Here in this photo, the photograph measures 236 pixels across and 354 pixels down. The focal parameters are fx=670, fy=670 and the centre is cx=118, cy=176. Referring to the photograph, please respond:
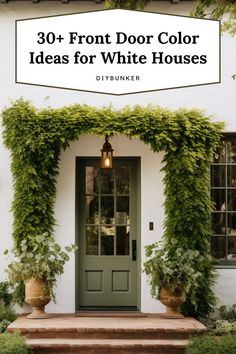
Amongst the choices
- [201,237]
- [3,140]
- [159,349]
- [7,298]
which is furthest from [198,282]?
[3,140]

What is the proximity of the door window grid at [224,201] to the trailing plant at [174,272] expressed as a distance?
3.21 ft

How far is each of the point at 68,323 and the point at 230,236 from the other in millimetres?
3027

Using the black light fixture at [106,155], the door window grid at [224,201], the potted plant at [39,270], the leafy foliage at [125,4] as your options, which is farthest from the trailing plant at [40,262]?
the leafy foliage at [125,4]

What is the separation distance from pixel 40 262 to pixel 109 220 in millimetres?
1687

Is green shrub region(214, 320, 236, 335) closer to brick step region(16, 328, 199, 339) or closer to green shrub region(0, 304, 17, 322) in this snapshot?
brick step region(16, 328, 199, 339)

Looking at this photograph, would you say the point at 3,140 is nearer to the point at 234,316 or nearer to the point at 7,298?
the point at 7,298

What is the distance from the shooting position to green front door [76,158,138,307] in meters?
10.6

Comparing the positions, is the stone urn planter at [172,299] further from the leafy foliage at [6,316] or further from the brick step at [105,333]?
the leafy foliage at [6,316]

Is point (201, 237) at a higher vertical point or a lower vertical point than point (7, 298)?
higher

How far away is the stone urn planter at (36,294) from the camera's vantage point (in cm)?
943

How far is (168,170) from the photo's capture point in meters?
10.2

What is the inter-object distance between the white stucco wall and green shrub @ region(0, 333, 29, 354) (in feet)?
6.90

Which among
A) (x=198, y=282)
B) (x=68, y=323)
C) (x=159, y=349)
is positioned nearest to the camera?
(x=159, y=349)

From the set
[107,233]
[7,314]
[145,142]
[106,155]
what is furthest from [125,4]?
[7,314]
